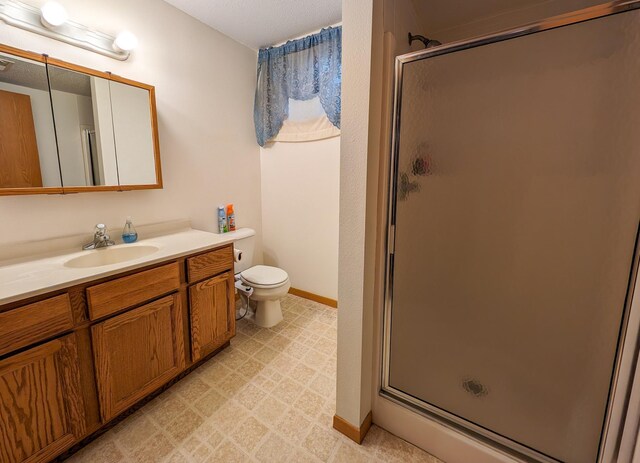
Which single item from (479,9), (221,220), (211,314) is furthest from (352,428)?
(479,9)

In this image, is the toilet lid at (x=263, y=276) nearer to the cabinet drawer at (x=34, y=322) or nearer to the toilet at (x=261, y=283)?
the toilet at (x=261, y=283)

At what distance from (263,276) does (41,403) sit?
1.38 m

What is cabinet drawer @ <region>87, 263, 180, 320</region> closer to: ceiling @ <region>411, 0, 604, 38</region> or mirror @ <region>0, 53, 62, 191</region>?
mirror @ <region>0, 53, 62, 191</region>

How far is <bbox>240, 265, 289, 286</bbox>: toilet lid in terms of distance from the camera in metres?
2.19

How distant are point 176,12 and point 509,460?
320 centimetres

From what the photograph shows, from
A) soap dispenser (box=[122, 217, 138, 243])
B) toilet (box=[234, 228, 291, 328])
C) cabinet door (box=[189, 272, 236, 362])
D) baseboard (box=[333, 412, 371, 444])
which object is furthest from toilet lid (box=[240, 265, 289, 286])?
baseboard (box=[333, 412, 371, 444])

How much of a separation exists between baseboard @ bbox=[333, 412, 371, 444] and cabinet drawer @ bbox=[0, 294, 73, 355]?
1312 millimetres

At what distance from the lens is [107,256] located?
1620 millimetres

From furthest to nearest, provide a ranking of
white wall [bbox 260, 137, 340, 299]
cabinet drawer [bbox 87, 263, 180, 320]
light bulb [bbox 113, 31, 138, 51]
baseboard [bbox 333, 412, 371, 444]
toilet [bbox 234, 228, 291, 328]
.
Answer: white wall [bbox 260, 137, 340, 299] < toilet [bbox 234, 228, 291, 328] < light bulb [bbox 113, 31, 138, 51] < baseboard [bbox 333, 412, 371, 444] < cabinet drawer [bbox 87, 263, 180, 320]

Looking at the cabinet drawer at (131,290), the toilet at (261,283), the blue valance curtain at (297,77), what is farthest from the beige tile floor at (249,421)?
the blue valance curtain at (297,77)

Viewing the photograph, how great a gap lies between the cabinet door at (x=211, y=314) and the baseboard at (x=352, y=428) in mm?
924

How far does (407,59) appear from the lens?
1.12 metres

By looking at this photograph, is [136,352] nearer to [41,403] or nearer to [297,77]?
[41,403]

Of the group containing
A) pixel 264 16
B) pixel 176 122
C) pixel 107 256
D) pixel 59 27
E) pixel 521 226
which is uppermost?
pixel 264 16
